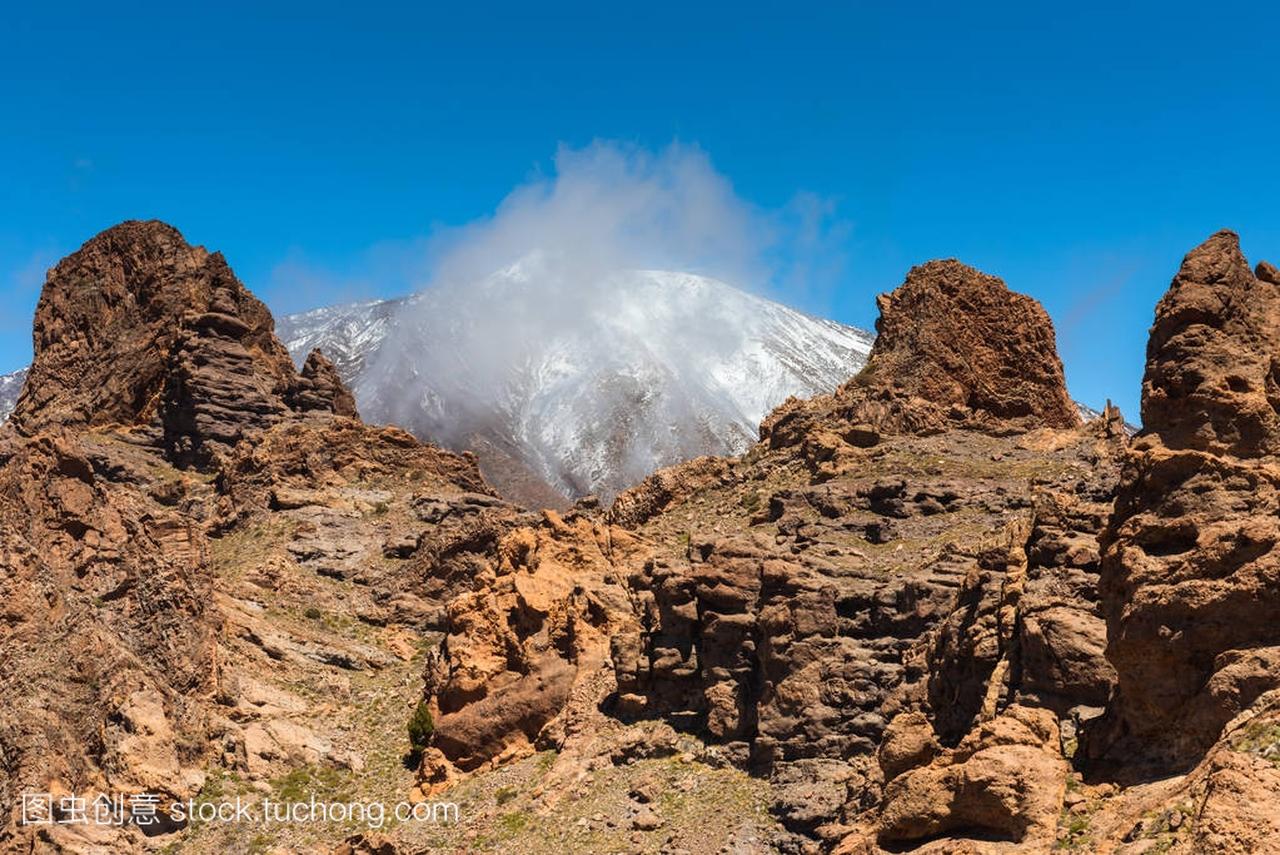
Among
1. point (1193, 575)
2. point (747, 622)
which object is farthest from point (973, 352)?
point (1193, 575)

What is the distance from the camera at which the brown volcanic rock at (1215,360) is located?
33062 millimetres

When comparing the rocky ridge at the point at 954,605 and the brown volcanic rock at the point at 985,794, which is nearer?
the brown volcanic rock at the point at 985,794

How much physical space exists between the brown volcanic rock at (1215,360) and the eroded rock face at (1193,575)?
1.7 inches

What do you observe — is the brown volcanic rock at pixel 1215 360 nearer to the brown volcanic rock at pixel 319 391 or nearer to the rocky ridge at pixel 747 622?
the rocky ridge at pixel 747 622

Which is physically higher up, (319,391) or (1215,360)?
(319,391)

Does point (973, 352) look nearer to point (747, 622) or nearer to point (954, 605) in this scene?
point (747, 622)

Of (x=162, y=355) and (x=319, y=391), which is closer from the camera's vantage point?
(x=162, y=355)

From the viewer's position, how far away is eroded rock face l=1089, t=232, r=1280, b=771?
24031mm

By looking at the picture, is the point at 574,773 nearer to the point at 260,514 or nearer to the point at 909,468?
the point at 909,468

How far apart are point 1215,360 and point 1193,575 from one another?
1171 cm

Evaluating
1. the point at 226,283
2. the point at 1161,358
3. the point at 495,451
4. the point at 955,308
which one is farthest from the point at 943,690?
the point at 495,451

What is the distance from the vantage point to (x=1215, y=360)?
117 feet

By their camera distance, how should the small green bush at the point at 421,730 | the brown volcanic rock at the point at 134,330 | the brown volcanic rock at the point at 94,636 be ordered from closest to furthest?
the brown volcanic rock at the point at 94,636 → the small green bush at the point at 421,730 → the brown volcanic rock at the point at 134,330

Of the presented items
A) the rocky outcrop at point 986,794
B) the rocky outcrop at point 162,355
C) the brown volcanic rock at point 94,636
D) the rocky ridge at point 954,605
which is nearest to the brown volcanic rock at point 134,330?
the rocky outcrop at point 162,355
